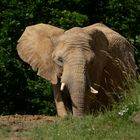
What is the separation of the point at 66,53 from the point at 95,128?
3.90m

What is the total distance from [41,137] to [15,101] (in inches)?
331

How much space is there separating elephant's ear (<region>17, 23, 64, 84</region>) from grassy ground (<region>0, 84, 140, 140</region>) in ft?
12.1

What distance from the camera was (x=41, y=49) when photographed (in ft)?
45.6

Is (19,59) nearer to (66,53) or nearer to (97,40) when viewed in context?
(97,40)

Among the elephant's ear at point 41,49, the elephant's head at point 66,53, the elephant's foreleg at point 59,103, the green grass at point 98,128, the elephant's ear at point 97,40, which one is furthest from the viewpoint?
the elephant's ear at point 97,40

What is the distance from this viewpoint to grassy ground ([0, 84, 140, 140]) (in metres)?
8.52

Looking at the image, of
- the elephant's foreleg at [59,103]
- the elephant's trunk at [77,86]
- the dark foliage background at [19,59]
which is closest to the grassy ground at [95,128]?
the elephant's trunk at [77,86]

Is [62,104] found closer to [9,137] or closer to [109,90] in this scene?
[109,90]

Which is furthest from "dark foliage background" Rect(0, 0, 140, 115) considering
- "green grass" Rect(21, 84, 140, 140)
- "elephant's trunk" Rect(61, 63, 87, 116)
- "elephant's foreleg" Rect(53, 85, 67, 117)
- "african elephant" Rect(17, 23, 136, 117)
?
"green grass" Rect(21, 84, 140, 140)

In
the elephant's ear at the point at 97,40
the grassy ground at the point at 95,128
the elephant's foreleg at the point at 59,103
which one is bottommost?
the elephant's foreleg at the point at 59,103

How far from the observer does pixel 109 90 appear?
541 inches

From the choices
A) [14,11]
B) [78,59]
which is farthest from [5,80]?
[78,59]

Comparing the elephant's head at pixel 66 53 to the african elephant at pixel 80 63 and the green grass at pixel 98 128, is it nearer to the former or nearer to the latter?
the african elephant at pixel 80 63

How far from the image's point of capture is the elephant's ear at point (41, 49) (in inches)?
528
